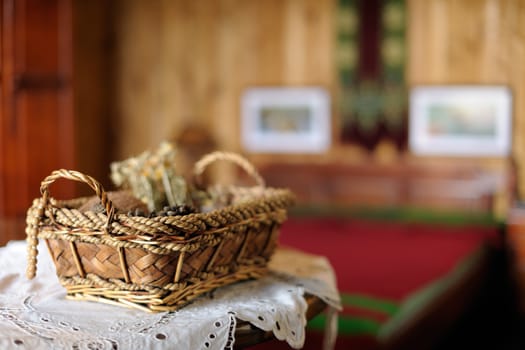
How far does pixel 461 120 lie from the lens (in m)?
5.28

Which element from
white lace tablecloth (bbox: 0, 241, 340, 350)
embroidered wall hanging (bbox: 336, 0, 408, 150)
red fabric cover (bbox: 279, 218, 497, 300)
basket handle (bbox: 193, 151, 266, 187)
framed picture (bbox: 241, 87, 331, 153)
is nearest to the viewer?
white lace tablecloth (bbox: 0, 241, 340, 350)

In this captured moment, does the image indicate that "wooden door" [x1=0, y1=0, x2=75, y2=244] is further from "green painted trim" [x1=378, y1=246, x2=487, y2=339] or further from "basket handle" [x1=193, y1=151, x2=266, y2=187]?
"basket handle" [x1=193, y1=151, x2=266, y2=187]

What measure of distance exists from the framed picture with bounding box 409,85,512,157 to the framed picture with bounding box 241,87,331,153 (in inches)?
29.2

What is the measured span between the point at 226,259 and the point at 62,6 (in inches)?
182

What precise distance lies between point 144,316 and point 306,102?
453 centimetres

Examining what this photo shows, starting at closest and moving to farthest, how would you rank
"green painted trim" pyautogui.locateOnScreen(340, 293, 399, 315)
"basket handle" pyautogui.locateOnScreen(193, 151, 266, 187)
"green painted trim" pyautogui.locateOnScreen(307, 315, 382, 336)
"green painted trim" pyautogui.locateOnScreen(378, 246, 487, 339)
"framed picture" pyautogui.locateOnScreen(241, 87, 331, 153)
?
"basket handle" pyautogui.locateOnScreen(193, 151, 266, 187)
"green painted trim" pyautogui.locateOnScreen(307, 315, 382, 336)
"green painted trim" pyautogui.locateOnScreen(378, 246, 487, 339)
"green painted trim" pyautogui.locateOnScreen(340, 293, 399, 315)
"framed picture" pyautogui.locateOnScreen(241, 87, 331, 153)

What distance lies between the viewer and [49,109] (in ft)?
17.9

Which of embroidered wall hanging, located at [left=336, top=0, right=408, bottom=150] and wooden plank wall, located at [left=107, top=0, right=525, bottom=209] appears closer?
wooden plank wall, located at [left=107, top=0, right=525, bottom=209]

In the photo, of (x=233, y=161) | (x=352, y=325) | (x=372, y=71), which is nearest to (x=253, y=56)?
(x=372, y=71)

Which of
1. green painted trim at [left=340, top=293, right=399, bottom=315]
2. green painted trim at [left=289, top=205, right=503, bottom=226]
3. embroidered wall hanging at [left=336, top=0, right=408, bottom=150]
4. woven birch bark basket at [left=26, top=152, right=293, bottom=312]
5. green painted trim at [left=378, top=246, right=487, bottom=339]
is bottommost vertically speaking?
green painted trim at [left=378, top=246, right=487, bottom=339]

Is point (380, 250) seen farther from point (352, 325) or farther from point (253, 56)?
point (253, 56)

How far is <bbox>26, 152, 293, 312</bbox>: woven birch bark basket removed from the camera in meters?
1.18

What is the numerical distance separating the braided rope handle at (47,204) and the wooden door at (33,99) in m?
3.83

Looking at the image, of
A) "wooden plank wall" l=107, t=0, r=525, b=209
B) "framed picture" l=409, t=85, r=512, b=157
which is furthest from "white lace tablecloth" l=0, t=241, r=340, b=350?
"wooden plank wall" l=107, t=0, r=525, b=209
